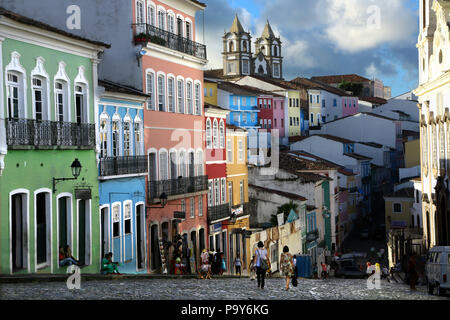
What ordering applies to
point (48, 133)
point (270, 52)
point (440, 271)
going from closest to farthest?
point (440, 271), point (48, 133), point (270, 52)

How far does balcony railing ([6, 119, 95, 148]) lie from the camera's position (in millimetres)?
25594

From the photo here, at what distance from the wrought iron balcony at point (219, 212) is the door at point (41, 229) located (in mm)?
19070

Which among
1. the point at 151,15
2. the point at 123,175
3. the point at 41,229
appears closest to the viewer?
the point at 41,229

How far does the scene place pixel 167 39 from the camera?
4088 centimetres

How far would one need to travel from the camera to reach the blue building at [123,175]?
32.5 metres

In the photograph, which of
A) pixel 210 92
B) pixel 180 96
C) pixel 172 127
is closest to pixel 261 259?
pixel 172 127

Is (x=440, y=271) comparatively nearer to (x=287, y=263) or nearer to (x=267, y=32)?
(x=287, y=263)

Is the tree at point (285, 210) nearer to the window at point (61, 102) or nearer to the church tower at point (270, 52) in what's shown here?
the window at point (61, 102)

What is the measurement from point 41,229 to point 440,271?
37.5 feet

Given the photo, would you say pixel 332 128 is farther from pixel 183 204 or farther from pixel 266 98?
pixel 183 204

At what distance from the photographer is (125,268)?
113 ft

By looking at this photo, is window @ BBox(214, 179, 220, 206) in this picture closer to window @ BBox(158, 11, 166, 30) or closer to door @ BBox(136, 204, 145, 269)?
window @ BBox(158, 11, 166, 30)

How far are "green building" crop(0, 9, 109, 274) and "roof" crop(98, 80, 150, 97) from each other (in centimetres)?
184
